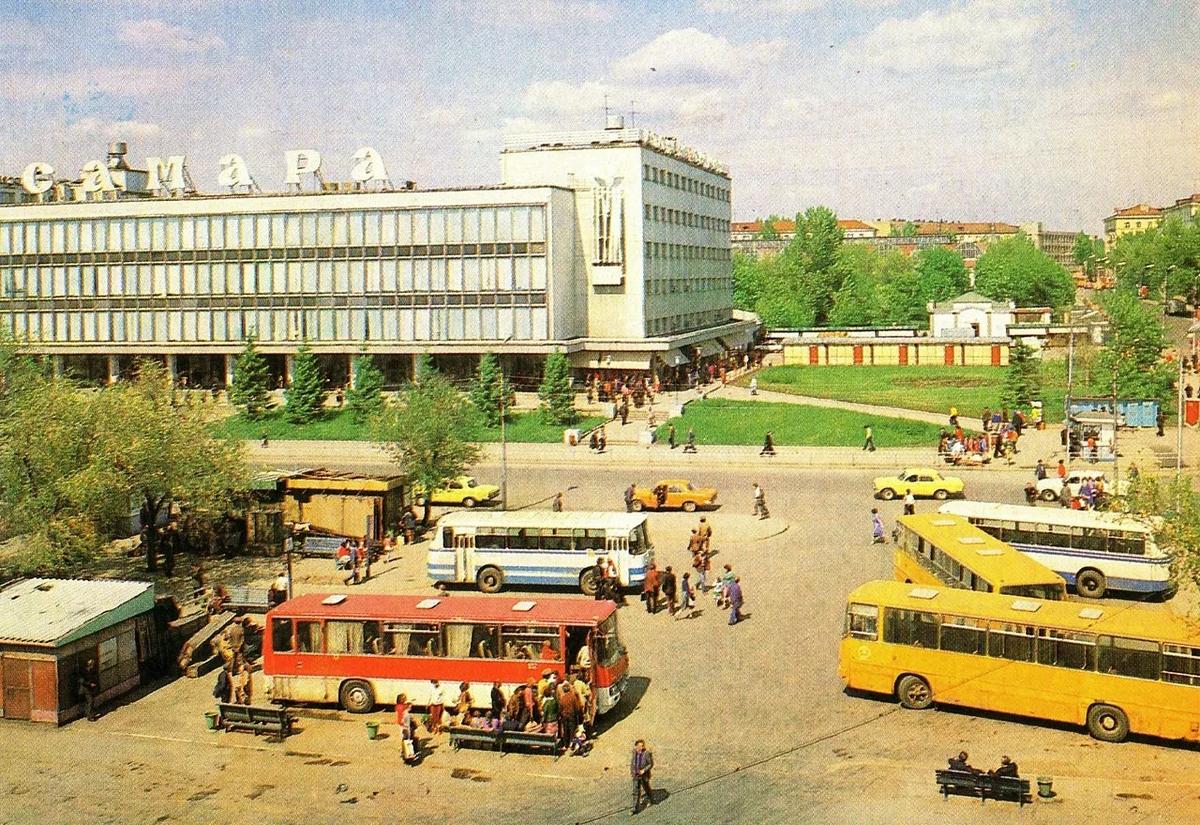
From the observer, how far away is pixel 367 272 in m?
80.9

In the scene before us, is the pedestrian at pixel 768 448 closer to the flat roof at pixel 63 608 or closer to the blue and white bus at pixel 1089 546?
the blue and white bus at pixel 1089 546

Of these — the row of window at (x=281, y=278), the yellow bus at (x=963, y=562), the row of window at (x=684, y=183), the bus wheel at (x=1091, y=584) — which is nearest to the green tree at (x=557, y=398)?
the row of window at (x=281, y=278)

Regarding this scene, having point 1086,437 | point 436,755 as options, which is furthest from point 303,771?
point 1086,437

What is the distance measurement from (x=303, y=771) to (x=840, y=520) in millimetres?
25158

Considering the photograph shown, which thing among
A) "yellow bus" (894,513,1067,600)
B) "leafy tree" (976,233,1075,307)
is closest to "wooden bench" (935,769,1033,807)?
"yellow bus" (894,513,1067,600)

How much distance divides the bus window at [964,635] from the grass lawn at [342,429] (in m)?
40.1

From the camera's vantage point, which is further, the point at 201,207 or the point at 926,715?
the point at 201,207

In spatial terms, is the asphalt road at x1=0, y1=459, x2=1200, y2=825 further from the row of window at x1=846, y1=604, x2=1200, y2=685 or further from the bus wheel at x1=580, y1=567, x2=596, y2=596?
the bus wheel at x1=580, y1=567, x2=596, y2=596

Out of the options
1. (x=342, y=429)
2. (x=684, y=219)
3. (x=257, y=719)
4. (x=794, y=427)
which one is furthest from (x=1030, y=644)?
(x=684, y=219)

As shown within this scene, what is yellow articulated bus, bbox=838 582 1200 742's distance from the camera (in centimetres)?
2242

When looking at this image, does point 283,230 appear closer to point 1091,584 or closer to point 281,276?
point 281,276

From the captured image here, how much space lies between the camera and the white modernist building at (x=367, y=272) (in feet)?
260

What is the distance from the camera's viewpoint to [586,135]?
8356 centimetres

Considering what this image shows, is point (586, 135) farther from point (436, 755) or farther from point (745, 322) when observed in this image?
point (436, 755)
